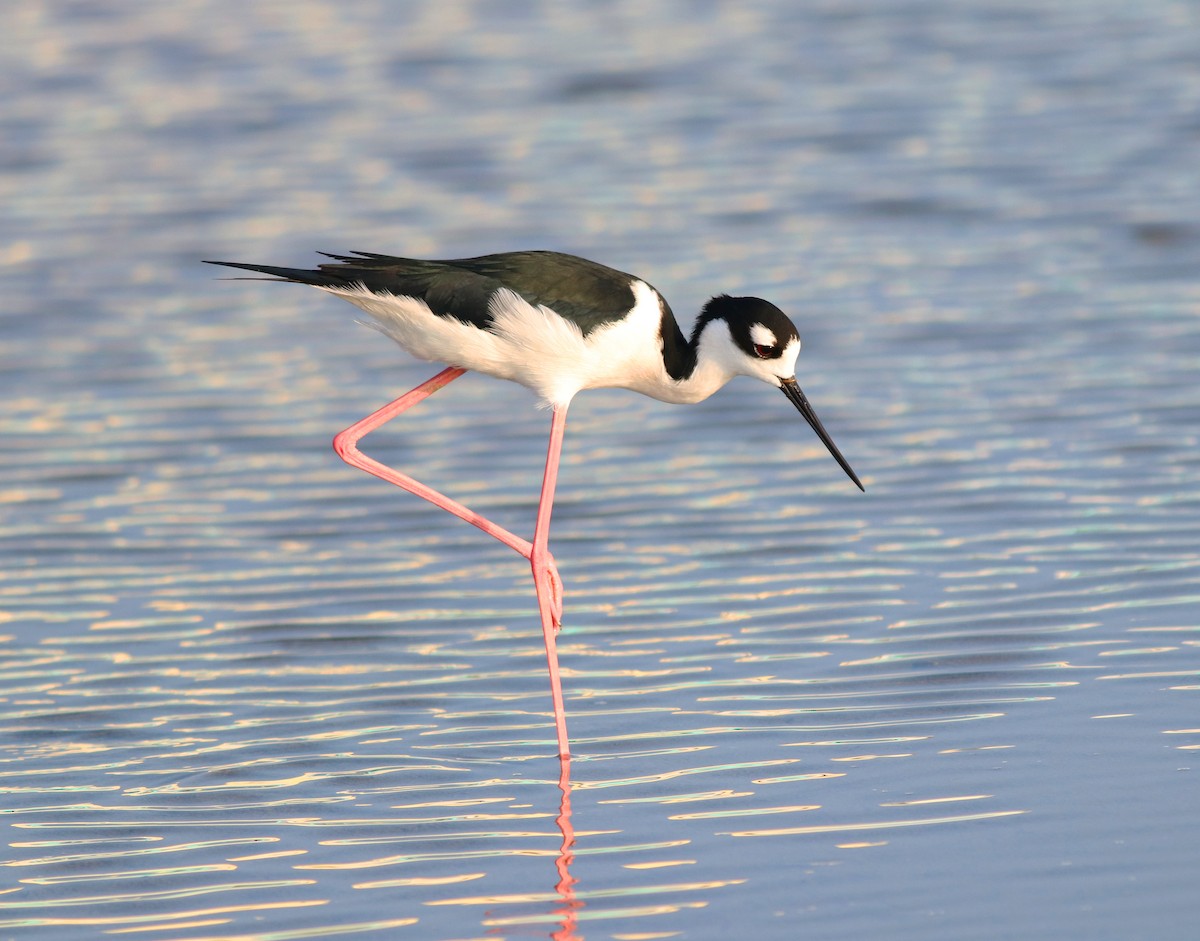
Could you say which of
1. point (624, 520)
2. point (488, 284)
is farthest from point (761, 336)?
point (624, 520)

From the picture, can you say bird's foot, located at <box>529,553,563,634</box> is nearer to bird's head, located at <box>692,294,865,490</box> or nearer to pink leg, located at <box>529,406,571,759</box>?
pink leg, located at <box>529,406,571,759</box>

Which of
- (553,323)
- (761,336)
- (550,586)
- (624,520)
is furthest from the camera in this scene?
(624,520)

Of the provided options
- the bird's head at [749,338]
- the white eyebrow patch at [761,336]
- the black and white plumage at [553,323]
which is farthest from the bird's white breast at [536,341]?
the white eyebrow patch at [761,336]

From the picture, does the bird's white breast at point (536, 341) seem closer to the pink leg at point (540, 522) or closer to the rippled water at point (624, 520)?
the pink leg at point (540, 522)

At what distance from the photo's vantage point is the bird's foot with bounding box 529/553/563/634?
7.18 meters

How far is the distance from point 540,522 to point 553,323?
78 cm

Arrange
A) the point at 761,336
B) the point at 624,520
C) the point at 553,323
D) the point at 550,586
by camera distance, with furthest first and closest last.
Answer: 1. the point at 624,520
2. the point at 550,586
3. the point at 761,336
4. the point at 553,323

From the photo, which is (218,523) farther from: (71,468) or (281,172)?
(281,172)

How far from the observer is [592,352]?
7.10m

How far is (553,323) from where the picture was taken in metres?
6.99

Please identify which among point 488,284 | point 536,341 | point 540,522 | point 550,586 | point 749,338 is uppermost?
point 488,284

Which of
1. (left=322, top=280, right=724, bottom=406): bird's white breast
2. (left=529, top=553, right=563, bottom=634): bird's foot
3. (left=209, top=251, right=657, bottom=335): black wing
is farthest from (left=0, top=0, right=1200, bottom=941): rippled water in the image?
(left=209, top=251, right=657, bottom=335): black wing

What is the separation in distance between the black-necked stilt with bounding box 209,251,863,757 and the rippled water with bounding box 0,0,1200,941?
796 millimetres

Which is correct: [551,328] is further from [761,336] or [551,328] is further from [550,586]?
[550,586]
